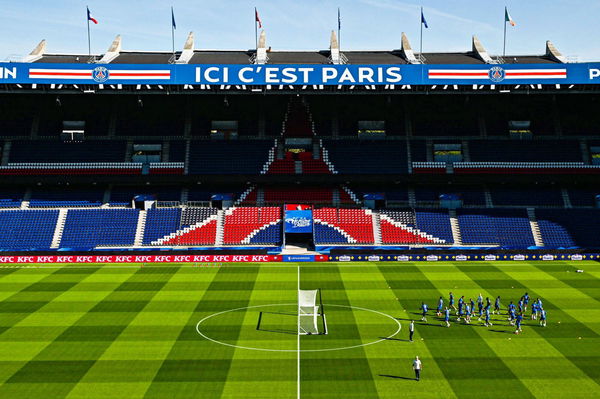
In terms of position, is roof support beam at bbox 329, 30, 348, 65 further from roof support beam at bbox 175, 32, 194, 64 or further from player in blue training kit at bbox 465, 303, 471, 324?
player in blue training kit at bbox 465, 303, 471, 324

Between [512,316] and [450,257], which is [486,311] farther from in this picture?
[450,257]

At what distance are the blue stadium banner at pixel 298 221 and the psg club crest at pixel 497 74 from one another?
872 inches

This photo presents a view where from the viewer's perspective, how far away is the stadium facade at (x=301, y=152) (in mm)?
54469

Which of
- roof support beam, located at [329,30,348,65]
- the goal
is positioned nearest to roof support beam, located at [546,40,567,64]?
roof support beam, located at [329,30,348,65]

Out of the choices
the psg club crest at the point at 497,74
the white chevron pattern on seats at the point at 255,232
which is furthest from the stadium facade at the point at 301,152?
the white chevron pattern on seats at the point at 255,232

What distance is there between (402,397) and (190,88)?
1613 inches

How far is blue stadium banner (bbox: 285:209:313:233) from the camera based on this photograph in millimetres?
56750

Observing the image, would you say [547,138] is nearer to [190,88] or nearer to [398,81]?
[398,81]

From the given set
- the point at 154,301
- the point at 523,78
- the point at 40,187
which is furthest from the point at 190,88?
the point at 523,78

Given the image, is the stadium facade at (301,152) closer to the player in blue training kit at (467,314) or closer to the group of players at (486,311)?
the group of players at (486,311)

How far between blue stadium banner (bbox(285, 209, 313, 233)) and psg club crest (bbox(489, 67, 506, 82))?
22.1 m

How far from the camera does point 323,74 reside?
5462cm

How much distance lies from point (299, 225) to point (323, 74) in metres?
15.0

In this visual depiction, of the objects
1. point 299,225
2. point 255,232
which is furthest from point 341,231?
point 255,232
